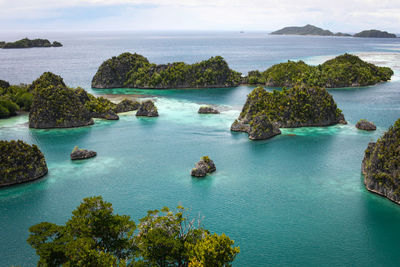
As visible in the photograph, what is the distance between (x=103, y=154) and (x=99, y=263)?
42.5 meters

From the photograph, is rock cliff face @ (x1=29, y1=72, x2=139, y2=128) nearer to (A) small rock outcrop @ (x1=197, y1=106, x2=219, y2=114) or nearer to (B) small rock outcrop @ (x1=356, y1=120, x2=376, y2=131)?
(A) small rock outcrop @ (x1=197, y1=106, x2=219, y2=114)

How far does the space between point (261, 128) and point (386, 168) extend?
99.0ft

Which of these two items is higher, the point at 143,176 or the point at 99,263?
the point at 99,263

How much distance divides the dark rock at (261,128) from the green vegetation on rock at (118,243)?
141ft

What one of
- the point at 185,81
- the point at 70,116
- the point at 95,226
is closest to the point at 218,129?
the point at 70,116

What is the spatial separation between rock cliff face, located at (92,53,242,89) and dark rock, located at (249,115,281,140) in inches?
2671

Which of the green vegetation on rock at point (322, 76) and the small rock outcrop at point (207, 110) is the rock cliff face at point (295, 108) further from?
the green vegetation on rock at point (322, 76)

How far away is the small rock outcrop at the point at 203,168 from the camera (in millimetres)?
55375

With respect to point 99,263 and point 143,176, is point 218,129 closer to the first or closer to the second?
point 143,176

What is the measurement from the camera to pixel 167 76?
453ft

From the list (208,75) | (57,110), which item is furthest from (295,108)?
(208,75)

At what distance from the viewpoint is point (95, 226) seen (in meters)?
31.4

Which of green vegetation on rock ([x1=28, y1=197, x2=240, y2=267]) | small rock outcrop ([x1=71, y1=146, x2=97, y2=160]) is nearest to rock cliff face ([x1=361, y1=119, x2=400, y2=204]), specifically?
green vegetation on rock ([x1=28, y1=197, x2=240, y2=267])

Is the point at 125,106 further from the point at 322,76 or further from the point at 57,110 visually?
the point at 322,76
